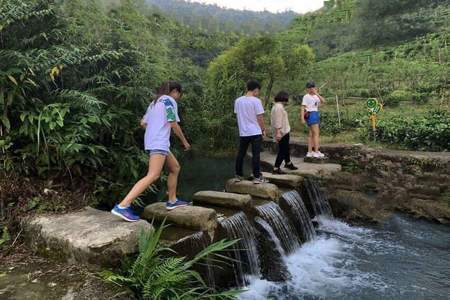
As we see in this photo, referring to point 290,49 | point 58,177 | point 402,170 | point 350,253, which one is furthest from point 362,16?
point 58,177

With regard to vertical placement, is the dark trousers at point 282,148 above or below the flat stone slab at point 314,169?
above

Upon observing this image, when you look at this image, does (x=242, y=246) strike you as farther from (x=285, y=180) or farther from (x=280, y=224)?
(x=285, y=180)

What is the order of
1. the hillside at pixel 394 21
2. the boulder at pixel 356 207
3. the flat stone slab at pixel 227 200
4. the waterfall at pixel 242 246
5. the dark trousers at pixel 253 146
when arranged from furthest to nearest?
the hillside at pixel 394 21 → the boulder at pixel 356 207 → the dark trousers at pixel 253 146 → the flat stone slab at pixel 227 200 → the waterfall at pixel 242 246

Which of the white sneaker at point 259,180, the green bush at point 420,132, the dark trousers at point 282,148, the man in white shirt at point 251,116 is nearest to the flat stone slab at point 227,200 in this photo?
the white sneaker at point 259,180

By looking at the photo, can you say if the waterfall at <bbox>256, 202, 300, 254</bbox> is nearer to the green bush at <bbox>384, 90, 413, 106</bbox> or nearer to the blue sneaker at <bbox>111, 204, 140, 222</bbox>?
the blue sneaker at <bbox>111, 204, 140, 222</bbox>

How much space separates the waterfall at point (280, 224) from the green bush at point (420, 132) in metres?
5.72

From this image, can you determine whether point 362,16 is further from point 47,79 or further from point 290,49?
point 47,79

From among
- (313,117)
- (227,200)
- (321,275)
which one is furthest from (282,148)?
(321,275)

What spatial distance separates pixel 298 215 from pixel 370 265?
1511mm

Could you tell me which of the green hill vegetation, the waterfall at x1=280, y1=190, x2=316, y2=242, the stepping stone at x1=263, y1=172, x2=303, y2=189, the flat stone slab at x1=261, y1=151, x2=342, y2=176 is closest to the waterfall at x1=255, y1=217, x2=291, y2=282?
the waterfall at x1=280, y1=190, x2=316, y2=242

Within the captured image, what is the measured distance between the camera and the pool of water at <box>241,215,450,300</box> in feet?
17.1

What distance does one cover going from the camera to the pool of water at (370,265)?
17.1 feet

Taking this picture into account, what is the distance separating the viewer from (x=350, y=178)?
9.37 m

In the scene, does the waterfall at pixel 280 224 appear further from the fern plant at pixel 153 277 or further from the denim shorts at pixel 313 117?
the denim shorts at pixel 313 117
